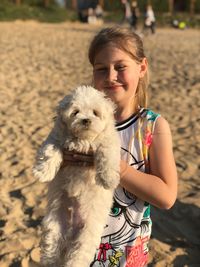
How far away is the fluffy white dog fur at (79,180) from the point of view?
81.0 inches

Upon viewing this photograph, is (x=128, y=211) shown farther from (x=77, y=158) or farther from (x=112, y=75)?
(x=112, y=75)

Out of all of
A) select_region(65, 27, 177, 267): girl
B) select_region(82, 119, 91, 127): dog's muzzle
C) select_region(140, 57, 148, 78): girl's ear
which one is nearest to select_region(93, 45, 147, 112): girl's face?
select_region(65, 27, 177, 267): girl

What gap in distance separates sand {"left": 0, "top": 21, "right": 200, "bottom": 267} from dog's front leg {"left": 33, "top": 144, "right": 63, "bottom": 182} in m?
0.57

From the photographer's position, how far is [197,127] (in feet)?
24.8

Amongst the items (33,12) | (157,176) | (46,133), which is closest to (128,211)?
(157,176)

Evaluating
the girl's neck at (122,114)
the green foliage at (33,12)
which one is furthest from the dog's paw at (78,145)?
the green foliage at (33,12)

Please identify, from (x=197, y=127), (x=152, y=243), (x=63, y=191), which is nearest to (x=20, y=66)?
(x=197, y=127)

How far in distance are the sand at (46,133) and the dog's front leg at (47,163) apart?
570 mm

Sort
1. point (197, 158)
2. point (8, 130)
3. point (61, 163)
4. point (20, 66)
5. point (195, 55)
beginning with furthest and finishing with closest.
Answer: point (195, 55) < point (20, 66) < point (8, 130) < point (197, 158) < point (61, 163)

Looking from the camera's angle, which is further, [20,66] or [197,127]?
[20,66]

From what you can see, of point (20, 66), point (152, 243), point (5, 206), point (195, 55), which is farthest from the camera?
point (195, 55)

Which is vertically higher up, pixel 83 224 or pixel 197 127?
pixel 83 224

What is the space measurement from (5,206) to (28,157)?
144 centimetres

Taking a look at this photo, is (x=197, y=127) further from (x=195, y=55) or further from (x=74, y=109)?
(x=195, y=55)
